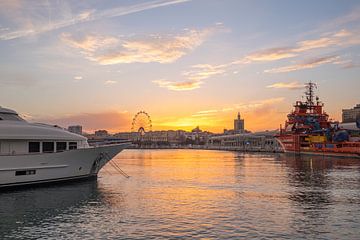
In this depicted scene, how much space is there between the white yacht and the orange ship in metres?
73.4

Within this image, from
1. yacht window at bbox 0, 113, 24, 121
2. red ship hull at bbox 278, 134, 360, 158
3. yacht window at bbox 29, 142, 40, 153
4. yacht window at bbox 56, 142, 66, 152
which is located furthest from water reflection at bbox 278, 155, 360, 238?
red ship hull at bbox 278, 134, 360, 158

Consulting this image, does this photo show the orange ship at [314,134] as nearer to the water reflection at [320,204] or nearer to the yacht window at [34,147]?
the water reflection at [320,204]

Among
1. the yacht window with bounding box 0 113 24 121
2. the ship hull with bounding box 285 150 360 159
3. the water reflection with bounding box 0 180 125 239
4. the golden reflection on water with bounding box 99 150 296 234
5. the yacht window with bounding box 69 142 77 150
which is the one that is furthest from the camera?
the ship hull with bounding box 285 150 360 159

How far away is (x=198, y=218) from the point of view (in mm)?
23844

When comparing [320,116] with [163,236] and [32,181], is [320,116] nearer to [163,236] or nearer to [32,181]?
[32,181]

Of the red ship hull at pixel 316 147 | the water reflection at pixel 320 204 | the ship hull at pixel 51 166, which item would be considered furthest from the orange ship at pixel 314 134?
the ship hull at pixel 51 166

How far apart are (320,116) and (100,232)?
116m

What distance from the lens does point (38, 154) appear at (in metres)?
36.0

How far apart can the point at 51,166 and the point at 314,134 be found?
318 ft

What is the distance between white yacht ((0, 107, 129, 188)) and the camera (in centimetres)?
3450

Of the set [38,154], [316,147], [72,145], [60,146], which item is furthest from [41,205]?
[316,147]

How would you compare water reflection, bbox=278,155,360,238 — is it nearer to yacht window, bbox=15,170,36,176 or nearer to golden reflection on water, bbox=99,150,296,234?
golden reflection on water, bbox=99,150,296,234

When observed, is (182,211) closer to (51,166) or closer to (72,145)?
(51,166)

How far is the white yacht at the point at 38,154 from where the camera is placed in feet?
113
